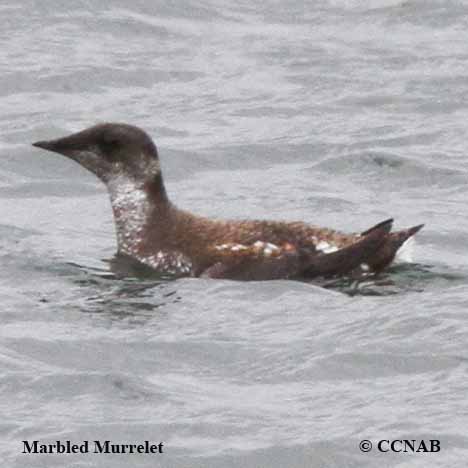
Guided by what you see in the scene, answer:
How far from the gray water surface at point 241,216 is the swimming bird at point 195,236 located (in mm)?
147

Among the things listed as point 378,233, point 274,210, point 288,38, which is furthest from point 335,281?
point 288,38

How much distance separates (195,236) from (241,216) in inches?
98.2

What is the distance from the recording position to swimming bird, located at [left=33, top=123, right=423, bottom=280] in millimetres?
14398

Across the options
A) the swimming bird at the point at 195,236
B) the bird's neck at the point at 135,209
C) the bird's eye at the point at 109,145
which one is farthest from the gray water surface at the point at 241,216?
the bird's eye at the point at 109,145

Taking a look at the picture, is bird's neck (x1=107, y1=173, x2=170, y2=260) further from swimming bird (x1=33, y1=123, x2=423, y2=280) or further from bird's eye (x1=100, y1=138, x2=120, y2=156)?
bird's eye (x1=100, y1=138, x2=120, y2=156)

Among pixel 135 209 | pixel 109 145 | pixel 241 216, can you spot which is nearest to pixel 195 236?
pixel 135 209

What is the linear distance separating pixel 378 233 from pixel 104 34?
949 cm

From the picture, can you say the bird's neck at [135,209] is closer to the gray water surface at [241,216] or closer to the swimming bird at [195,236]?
the swimming bird at [195,236]

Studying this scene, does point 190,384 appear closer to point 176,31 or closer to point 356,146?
point 356,146

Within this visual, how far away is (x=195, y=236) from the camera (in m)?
14.8

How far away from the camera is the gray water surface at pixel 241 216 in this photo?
1191cm

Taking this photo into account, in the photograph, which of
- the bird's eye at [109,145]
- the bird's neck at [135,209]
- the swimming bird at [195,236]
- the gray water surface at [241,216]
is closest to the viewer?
the gray water surface at [241,216]

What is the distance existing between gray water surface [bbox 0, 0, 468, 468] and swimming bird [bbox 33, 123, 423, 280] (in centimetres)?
15

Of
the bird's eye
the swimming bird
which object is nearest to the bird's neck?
the swimming bird
